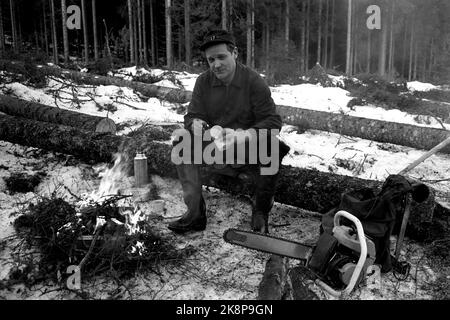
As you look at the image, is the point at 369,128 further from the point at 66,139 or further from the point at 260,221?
the point at 66,139

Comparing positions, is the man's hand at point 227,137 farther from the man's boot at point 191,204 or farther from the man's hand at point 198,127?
the man's boot at point 191,204

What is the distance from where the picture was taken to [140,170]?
13.4ft

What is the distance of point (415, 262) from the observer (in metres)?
2.88

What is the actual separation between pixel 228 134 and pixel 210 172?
58 cm

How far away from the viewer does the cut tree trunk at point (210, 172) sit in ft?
10.1

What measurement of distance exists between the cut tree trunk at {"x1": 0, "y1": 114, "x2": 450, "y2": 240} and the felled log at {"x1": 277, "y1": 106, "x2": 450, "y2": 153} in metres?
2.68

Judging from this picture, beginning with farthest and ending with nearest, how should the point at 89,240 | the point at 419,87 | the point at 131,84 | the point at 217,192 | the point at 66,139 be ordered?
the point at 419,87 → the point at 131,84 → the point at 66,139 → the point at 217,192 → the point at 89,240

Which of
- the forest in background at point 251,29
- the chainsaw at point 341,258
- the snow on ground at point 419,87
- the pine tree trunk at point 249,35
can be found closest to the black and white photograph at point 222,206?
the chainsaw at point 341,258

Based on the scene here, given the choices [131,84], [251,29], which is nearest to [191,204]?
[131,84]

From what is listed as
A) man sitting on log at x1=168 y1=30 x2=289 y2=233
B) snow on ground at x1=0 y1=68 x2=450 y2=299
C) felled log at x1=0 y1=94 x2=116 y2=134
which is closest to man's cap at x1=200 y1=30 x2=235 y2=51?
man sitting on log at x1=168 y1=30 x2=289 y2=233

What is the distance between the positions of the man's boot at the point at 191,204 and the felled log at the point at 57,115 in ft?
7.71
